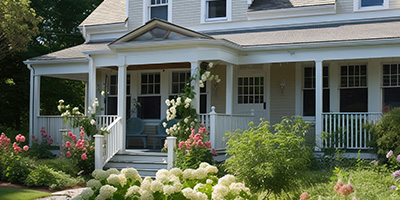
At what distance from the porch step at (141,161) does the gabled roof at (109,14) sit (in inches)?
223

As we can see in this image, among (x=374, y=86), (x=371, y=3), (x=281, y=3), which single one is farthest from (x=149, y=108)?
(x=371, y=3)

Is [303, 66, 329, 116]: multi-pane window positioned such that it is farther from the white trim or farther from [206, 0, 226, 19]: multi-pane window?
[206, 0, 226, 19]: multi-pane window

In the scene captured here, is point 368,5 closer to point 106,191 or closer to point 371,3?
point 371,3

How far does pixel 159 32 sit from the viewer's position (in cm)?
1362

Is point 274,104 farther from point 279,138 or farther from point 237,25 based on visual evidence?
point 279,138

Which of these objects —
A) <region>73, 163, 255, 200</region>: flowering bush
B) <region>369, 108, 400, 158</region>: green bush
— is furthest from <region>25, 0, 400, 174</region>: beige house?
<region>73, 163, 255, 200</region>: flowering bush

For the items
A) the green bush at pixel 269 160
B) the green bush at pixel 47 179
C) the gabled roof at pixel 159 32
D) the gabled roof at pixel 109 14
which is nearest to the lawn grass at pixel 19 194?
the green bush at pixel 47 179

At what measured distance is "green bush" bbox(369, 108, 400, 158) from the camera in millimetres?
11484

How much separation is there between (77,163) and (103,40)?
6.17 metres

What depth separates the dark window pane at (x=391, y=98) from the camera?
14.0 meters

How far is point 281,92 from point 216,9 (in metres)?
3.54

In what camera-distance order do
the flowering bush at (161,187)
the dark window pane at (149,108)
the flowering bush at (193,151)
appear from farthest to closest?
the dark window pane at (149,108) < the flowering bush at (193,151) < the flowering bush at (161,187)

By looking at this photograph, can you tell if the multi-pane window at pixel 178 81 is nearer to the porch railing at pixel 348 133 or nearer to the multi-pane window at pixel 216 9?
the multi-pane window at pixel 216 9

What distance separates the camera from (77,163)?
43.1ft
